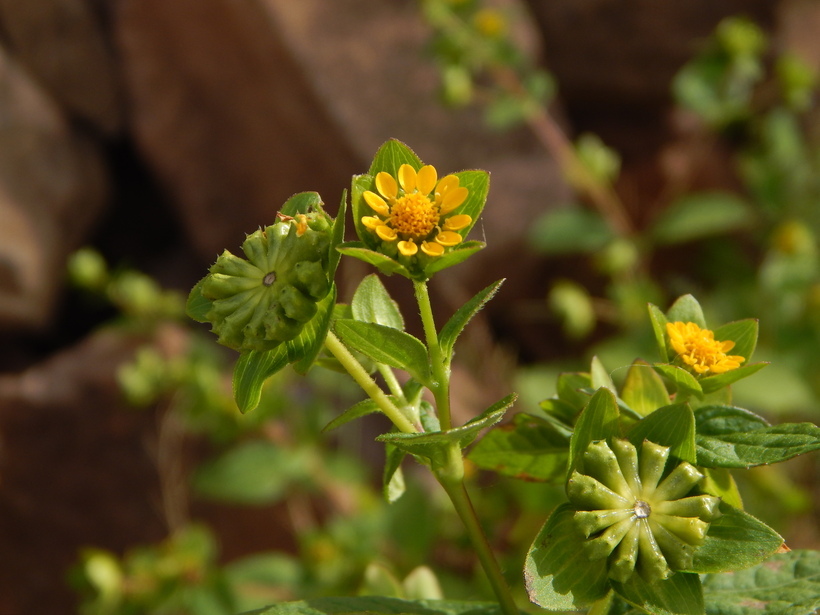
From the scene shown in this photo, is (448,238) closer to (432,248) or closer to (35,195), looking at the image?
(432,248)

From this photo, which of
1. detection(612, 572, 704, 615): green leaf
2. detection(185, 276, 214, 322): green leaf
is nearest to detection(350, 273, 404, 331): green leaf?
detection(185, 276, 214, 322): green leaf

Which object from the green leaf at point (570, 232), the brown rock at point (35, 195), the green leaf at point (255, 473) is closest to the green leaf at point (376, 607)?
the green leaf at point (255, 473)

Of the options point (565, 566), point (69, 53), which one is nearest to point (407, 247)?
point (565, 566)

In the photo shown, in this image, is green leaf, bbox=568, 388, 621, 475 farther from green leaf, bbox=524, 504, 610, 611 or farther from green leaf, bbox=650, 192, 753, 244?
green leaf, bbox=650, 192, 753, 244

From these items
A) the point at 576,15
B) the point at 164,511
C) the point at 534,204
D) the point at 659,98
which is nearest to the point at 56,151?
the point at 164,511

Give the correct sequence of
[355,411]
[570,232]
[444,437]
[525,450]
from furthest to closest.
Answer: [570,232], [525,450], [355,411], [444,437]

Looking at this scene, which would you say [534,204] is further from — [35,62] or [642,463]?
[642,463]

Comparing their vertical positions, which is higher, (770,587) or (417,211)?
(417,211)
